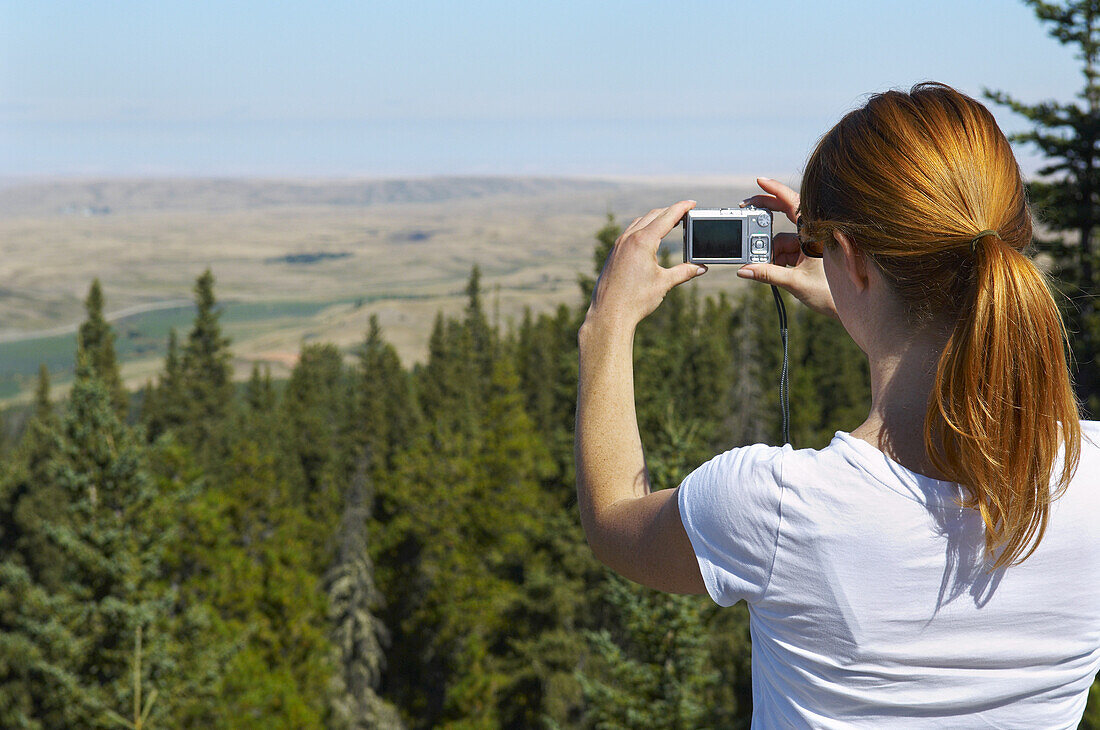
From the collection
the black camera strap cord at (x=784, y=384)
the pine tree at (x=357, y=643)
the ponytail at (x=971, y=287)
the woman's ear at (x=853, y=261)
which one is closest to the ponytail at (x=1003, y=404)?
the ponytail at (x=971, y=287)

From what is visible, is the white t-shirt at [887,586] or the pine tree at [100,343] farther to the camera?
the pine tree at [100,343]

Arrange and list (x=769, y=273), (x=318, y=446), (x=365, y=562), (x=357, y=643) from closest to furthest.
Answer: (x=769, y=273)
(x=357, y=643)
(x=365, y=562)
(x=318, y=446)

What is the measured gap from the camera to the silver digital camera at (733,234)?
2.07m

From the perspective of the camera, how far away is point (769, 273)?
6.67ft

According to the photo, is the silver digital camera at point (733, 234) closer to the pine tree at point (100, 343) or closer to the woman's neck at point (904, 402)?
the woman's neck at point (904, 402)

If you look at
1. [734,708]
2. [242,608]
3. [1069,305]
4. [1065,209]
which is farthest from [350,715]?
[1069,305]

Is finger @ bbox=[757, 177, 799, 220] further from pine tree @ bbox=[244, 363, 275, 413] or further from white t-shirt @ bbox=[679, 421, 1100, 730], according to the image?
pine tree @ bbox=[244, 363, 275, 413]

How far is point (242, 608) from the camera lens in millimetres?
33969

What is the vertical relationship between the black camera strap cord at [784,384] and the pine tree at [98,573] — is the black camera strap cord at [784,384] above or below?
above

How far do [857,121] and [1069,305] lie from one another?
103 centimetres

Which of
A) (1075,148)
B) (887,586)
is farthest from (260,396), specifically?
(887,586)

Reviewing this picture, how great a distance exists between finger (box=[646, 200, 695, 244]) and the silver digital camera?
0.08m

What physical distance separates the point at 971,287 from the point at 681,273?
0.54 meters

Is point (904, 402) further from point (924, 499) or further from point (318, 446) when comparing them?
point (318, 446)
